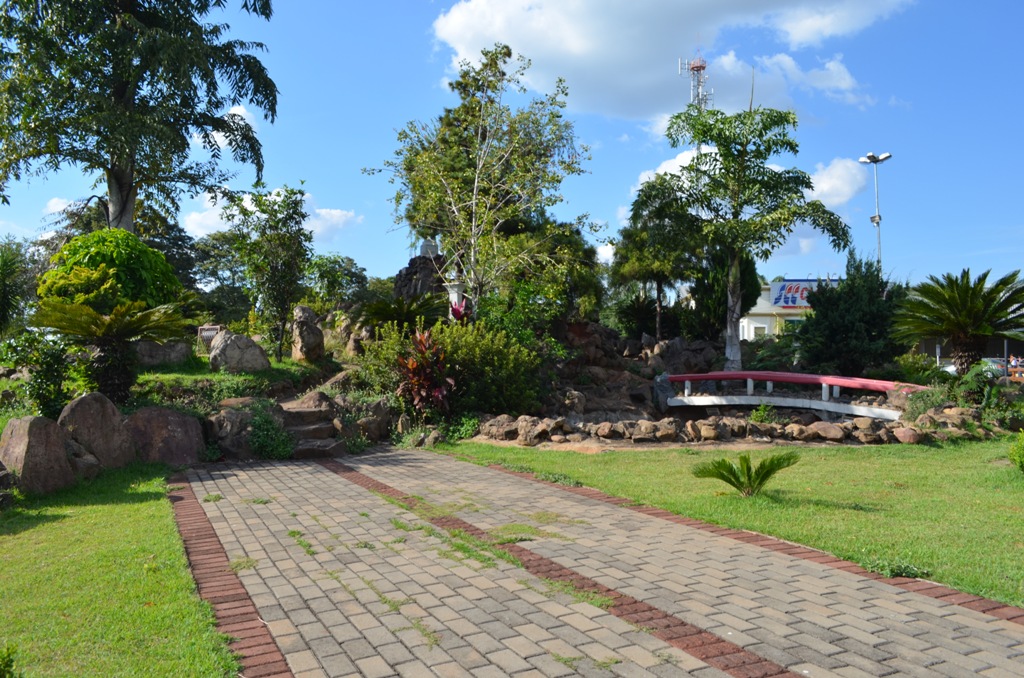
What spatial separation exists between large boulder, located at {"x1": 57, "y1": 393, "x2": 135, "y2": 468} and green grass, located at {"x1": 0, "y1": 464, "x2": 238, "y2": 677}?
164 centimetres

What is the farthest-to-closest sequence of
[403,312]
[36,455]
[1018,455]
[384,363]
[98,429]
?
[403,312], [384,363], [98,429], [1018,455], [36,455]

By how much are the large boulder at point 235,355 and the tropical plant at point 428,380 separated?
3453 millimetres

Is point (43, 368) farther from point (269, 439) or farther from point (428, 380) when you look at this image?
point (428, 380)

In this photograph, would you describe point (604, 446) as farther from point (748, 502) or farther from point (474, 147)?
point (474, 147)

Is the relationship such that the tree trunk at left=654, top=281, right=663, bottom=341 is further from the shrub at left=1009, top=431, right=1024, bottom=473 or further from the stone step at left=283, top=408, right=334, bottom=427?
the shrub at left=1009, top=431, right=1024, bottom=473

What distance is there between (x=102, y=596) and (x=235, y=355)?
10.7 meters

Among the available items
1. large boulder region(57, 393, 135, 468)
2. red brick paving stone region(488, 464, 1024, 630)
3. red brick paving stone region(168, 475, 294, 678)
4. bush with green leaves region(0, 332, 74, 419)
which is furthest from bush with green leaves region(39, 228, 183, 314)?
red brick paving stone region(488, 464, 1024, 630)

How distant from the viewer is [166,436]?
34.0ft

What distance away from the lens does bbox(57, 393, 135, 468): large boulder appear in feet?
30.0

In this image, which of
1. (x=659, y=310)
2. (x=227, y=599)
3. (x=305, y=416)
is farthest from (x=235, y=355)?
(x=659, y=310)

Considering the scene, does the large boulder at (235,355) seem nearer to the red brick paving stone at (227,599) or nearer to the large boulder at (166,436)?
the large boulder at (166,436)

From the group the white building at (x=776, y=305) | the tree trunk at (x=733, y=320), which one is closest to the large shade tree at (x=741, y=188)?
the tree trunk at (x=733, y=320)

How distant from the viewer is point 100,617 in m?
4.33

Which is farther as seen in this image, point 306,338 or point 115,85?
point 115,85
